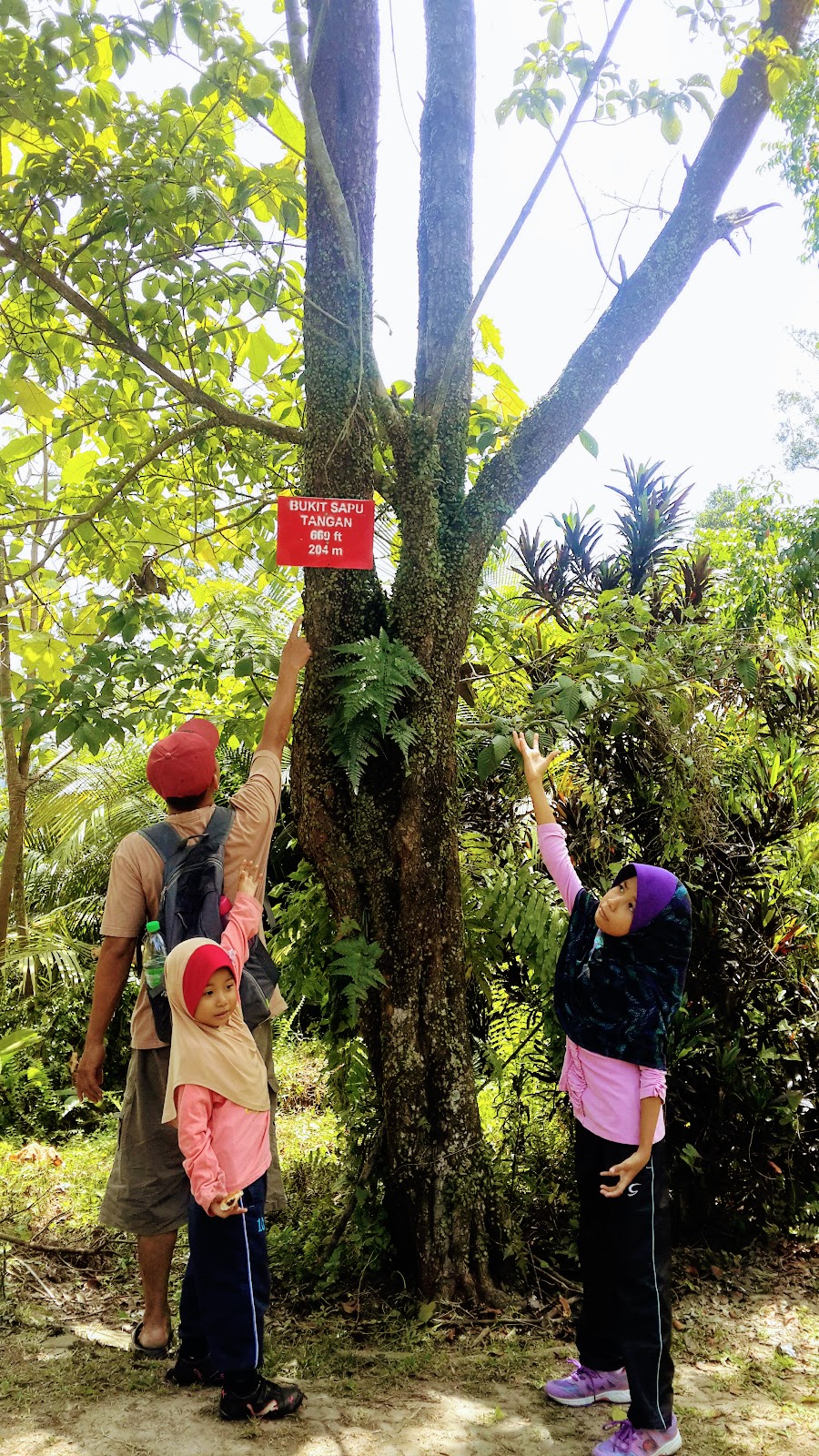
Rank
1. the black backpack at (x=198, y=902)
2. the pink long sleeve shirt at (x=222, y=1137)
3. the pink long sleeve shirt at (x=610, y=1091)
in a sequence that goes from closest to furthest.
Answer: the pink long sleeve shirt at (x=222, y=1137)
the pink long sleeve shirt at (x=610, y=1091)
the black backpack at (x=198, y=902)

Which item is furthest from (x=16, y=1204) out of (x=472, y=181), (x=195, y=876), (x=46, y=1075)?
(x=472, y=181)

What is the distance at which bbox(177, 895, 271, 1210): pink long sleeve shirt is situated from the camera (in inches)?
92.9

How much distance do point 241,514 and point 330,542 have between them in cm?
160

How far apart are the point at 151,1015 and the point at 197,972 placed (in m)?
0.52

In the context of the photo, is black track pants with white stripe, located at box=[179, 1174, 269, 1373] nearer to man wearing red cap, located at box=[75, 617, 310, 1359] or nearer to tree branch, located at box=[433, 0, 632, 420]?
man wearing red cap, located at box=[75, 617, 310, 1359]

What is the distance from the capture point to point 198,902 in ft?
8.71

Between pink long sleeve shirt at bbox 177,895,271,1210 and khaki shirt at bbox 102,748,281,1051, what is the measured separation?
260mm

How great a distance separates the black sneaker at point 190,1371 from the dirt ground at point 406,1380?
0.17 feet

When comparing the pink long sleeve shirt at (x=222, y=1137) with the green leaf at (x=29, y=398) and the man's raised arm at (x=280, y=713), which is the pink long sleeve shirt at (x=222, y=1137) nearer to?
the man's raised arm at (x=280, y=713)

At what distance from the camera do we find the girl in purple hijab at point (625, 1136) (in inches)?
95.8

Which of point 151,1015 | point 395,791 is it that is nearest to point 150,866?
point 151,1015

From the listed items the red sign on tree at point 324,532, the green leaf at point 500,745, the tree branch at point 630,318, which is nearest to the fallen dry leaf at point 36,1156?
the green leaf at point 500,745

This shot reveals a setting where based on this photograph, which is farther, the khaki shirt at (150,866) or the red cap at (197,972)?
the khaki shirt at (150,866)

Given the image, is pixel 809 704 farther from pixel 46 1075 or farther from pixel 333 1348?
pixel 46 1075
